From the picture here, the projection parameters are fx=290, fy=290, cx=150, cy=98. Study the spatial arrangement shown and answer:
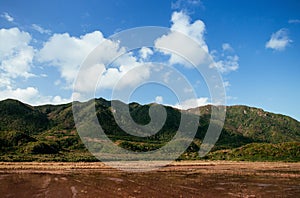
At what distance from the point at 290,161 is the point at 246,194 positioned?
63578 mm

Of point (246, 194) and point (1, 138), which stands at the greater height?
point (1, 138)

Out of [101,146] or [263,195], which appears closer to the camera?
[263,195]

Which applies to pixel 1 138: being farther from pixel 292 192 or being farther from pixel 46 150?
pixel 292 192

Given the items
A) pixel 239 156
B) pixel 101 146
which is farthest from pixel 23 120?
pixel 239 156

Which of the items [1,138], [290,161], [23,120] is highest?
[23,120]

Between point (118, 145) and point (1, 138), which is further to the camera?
point (118, 145)

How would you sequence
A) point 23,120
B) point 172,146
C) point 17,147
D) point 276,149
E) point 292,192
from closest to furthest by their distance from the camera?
point 292,192 < point 276,149 < point 17,147 < point 172,146 < point 23,120

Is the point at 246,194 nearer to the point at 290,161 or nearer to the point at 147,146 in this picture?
the point at 290,161

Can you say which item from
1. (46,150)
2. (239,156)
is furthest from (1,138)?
(239,156)

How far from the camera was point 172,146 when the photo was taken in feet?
499

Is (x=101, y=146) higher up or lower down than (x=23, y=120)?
lower down

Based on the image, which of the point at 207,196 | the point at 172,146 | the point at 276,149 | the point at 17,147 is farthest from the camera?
the point at 172,146

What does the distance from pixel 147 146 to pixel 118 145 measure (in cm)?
1447

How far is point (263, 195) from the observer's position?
2069 centimetres
